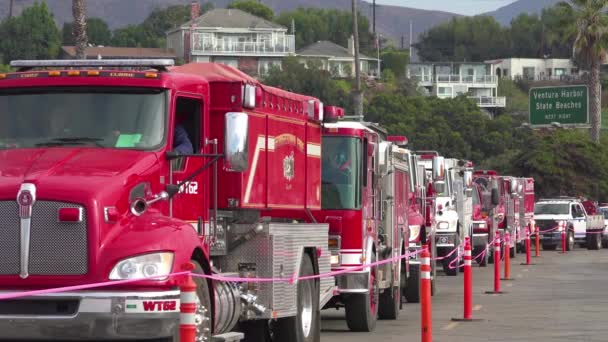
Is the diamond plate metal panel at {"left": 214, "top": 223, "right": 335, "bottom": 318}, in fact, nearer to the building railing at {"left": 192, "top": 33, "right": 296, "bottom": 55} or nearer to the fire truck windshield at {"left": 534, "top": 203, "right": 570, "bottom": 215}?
the fire truck windshield at {"left": 534, "top": 203, "right": 570, "bottom": 215}

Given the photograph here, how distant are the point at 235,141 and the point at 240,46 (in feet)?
577

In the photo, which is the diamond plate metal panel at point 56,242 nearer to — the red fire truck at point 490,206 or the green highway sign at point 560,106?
the red fire truck at point 490,206

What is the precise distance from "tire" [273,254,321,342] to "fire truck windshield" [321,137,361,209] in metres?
3.20

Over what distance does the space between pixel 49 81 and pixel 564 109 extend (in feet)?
214

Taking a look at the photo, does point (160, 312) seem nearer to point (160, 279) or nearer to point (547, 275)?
point (160, 279)

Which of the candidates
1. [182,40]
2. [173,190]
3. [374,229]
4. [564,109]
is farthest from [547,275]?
[182,40]

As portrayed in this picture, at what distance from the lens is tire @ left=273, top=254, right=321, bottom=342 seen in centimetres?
1593

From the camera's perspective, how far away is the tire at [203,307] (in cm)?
1282

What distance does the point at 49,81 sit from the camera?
1324 centimetres

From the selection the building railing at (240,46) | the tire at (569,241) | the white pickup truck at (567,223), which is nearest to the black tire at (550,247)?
the white pickup truck at (567,223)

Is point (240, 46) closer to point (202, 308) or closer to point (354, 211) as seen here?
point (354, 211)

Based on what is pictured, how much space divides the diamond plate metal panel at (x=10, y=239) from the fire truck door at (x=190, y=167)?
5.99 ft

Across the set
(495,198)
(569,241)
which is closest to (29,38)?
(569,241)

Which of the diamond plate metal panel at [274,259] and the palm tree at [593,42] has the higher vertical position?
the palm tree at [593,42]
